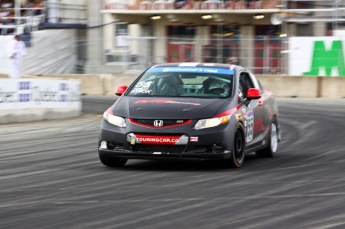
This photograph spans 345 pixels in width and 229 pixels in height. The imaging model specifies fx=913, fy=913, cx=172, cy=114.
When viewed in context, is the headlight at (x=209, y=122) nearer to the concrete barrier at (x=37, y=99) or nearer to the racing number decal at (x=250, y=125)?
the racing number decal at (x=250, y=125)

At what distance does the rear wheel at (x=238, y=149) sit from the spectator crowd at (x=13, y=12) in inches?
1116

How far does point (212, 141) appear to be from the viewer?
1105 cm

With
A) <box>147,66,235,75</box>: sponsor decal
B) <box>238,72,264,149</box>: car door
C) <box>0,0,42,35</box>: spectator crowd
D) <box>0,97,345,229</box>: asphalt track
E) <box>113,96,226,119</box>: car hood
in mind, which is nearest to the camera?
<box>0,97,345,229</box>: asphalt track

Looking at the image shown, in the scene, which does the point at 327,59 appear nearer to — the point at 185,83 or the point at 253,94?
the point at 253,94

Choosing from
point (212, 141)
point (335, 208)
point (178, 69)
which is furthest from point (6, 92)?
point (335, 208)

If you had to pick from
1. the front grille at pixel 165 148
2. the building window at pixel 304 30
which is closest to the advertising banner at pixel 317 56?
the building window at pixel 304 30

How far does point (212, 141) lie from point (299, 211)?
3.03m

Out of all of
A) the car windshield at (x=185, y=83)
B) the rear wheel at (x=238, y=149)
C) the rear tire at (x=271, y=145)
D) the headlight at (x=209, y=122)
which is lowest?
the rear tire at (x=271, y=145)

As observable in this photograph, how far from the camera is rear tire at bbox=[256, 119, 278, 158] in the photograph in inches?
526

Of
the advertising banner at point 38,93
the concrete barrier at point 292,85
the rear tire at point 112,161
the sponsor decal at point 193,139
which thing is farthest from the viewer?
the concrete barrier at point 292,85

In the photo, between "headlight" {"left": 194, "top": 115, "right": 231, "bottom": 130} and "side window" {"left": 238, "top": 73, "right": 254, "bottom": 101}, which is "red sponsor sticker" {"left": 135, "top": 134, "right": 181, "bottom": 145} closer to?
"headlight" {"left": 194, "top": 115, "right": 231, "bottom": 130}

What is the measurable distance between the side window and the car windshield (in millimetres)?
200

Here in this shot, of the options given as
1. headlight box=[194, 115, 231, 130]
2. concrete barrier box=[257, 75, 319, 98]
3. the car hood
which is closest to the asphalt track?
headlight box=[194, 115, 231, 130]

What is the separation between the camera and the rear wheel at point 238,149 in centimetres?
1141
